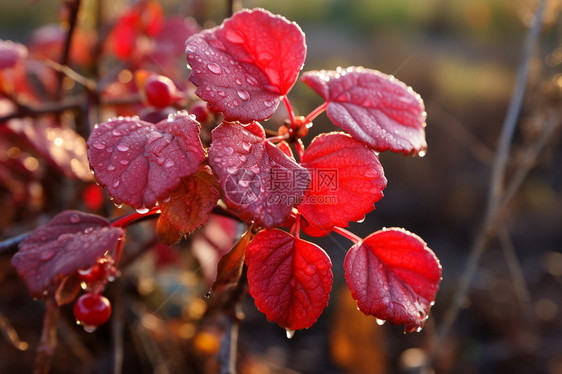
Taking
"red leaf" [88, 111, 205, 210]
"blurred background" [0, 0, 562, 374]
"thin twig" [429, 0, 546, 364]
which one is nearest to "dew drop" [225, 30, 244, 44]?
"red leaf" [88, 111, 205, 210]

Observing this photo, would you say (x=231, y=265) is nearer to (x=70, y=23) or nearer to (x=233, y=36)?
(x=233, y=36)

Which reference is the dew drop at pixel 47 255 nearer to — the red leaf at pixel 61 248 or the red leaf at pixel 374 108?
the red leaf at pixel 61 248

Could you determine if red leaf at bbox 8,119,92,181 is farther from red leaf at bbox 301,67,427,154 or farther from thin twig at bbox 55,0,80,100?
red leaf at bbox 301,67,427,154

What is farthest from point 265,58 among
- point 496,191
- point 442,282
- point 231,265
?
point 442,282

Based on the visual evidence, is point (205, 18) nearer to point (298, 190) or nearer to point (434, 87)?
point (298, 190)

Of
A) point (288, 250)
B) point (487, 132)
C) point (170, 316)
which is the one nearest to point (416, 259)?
point (288, 250)

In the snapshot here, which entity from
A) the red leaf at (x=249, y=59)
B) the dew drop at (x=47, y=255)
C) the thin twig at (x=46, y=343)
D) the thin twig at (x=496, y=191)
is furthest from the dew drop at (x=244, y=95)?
the thin twig at (x=496, y=191)
